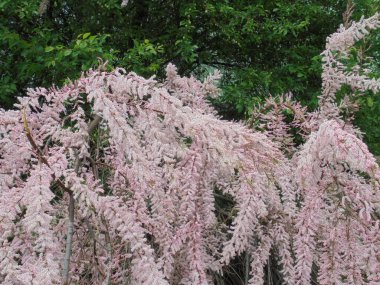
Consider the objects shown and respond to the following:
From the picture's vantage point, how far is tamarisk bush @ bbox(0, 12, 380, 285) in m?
1.43

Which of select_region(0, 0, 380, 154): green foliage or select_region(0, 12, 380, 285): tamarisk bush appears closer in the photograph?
select_region(0, 12, 380, 285): tamarisk bush

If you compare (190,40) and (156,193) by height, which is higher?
(156,193)

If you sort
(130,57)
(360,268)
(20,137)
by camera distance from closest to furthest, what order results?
(20,137) < (360,268) < (130,57)

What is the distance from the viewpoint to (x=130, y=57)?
362 cm

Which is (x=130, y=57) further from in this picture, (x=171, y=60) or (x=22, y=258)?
(x=22, y=258)

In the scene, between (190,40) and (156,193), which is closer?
(156,193)

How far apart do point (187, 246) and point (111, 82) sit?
2.20 feet

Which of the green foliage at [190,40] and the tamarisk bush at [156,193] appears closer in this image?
the tamarisk bush at [156,193]

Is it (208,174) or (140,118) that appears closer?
(140,118)

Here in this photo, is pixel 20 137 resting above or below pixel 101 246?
above

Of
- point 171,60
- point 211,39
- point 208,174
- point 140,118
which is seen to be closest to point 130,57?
point 171,60

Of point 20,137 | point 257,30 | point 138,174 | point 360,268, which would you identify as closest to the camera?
point 138,174

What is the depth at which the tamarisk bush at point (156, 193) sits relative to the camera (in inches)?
56.2

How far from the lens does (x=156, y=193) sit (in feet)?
5.57
